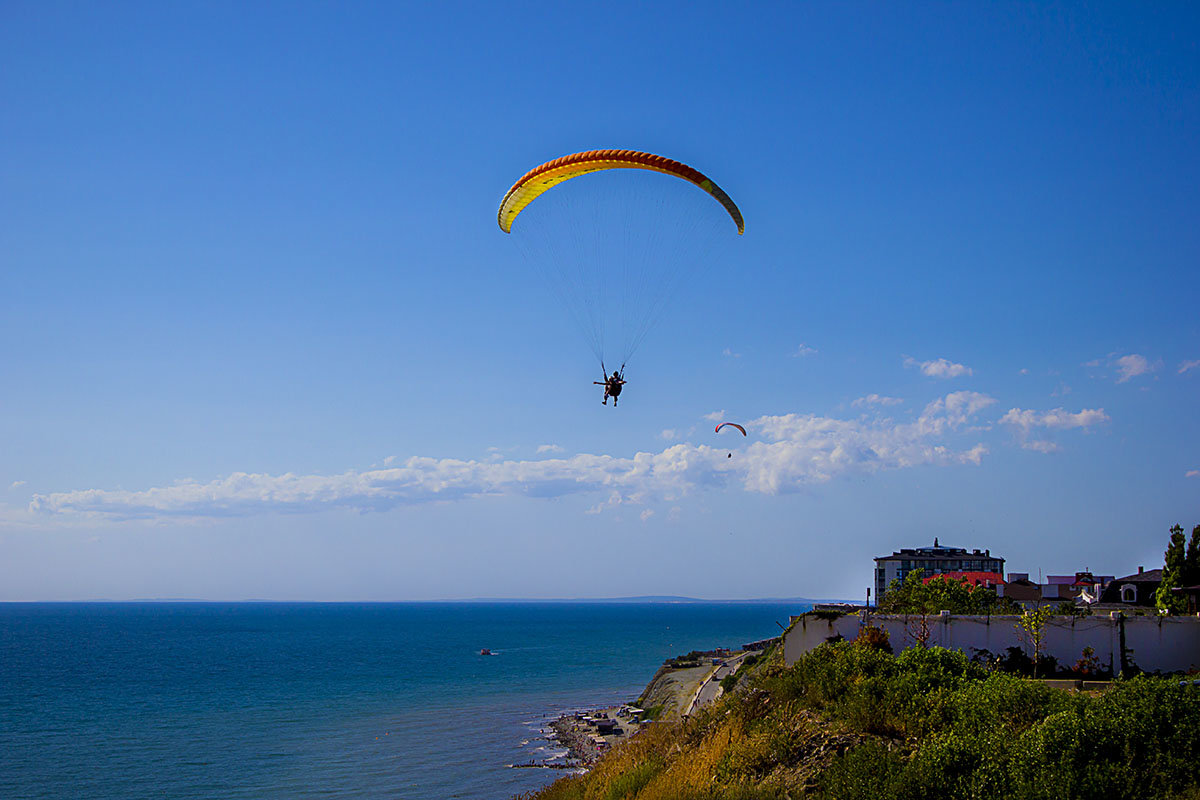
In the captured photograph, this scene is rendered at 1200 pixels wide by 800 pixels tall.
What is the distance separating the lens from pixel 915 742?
1305 centimetres

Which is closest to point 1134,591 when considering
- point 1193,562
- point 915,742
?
point 1193,562

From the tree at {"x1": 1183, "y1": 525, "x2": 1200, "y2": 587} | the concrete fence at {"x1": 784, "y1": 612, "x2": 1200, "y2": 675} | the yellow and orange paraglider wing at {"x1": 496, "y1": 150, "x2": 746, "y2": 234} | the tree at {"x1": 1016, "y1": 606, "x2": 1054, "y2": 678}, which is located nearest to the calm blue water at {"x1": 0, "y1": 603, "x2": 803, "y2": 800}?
the concrete fence at {"x1": 784, "y1": 612, "x2": 1200, "y2": 675}

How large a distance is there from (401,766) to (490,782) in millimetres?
5931

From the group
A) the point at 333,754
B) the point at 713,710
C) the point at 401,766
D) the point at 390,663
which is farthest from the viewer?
the point at 390,663

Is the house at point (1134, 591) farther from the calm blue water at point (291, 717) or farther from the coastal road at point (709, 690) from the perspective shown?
the calm blue water at point (291, 717)

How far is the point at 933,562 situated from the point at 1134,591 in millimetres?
41492

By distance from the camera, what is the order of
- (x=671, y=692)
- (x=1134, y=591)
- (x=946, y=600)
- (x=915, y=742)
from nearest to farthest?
(x=915, y=742) → (x=946, y=600) → (x=1134, y=591) → (x=671, y=692)

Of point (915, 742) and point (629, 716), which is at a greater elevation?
point (915, 742)

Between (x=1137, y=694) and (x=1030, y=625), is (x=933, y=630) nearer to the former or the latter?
(x=1030, y=625)

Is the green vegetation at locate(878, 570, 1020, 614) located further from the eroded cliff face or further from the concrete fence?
the eroded cliff face

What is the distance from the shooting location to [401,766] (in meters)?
40.5

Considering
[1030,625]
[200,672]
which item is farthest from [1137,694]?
[200,672]

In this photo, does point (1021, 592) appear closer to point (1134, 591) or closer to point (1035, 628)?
point (1134, 591)

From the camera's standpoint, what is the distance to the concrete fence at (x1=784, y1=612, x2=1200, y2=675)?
70.7ft
